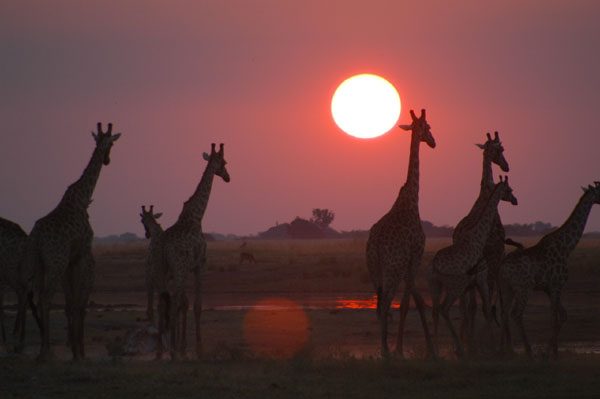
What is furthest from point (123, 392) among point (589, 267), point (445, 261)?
point (589, 267)

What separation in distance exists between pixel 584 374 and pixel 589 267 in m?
24.4

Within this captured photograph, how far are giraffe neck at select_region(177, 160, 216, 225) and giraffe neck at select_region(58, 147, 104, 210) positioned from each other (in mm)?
1684

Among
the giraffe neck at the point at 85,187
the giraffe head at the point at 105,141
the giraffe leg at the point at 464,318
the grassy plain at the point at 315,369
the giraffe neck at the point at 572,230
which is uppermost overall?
the giraffe head at the point at 105,141

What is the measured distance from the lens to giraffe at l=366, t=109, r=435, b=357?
48.3 feet

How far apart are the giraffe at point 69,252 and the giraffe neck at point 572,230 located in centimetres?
779

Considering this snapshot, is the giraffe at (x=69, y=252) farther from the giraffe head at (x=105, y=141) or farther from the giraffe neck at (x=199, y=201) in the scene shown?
the giraffe neck at (x=199, y=201)

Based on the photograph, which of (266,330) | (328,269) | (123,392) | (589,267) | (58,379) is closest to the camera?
(123,392)

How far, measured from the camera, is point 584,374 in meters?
12.6

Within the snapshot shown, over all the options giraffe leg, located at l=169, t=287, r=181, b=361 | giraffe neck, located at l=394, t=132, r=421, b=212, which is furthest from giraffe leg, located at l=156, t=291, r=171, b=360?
giraffe neck, located at l=394, t=132, r=421, b=212

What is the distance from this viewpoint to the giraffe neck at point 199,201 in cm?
1575

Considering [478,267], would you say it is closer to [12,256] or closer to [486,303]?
[486,303]

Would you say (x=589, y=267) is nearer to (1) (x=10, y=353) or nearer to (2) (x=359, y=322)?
(2) (x=359, y=322)

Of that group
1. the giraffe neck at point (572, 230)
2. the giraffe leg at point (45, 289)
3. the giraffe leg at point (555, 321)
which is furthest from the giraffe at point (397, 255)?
the giraffe leg at point (45, 289)

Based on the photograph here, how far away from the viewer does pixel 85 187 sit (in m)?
14.7
